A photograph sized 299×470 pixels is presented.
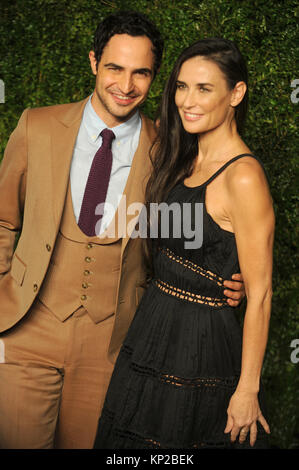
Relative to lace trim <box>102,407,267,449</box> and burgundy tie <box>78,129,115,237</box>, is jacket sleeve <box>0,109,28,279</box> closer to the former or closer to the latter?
burgundy tie <box>78,129,115,237</box>

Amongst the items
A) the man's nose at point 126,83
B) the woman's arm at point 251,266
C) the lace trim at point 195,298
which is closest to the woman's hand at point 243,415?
the woman's arm at point 251,266

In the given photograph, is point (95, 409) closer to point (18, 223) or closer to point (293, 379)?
point (18, 223)

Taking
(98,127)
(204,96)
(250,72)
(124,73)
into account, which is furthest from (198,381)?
(250,72)

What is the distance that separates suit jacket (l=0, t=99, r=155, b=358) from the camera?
267 cm

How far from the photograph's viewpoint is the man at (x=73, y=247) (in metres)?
2.68

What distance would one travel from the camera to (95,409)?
2.88 metres

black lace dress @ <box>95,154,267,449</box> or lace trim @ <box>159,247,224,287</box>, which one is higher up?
lace trim @ <box>159,247,224,287</box>

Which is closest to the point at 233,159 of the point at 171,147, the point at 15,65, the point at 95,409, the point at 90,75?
the point at 171,147

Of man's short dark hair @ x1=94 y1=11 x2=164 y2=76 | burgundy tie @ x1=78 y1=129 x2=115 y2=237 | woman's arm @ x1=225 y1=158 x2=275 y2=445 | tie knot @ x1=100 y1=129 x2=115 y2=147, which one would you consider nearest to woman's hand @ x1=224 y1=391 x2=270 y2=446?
woman's arm @ x1=225 y1=158 x2=275 y2=445

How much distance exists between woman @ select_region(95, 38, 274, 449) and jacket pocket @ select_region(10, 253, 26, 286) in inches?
24.2

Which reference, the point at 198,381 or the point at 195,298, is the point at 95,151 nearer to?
the point at 195,298

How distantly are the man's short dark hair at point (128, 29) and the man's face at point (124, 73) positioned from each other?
22mm
